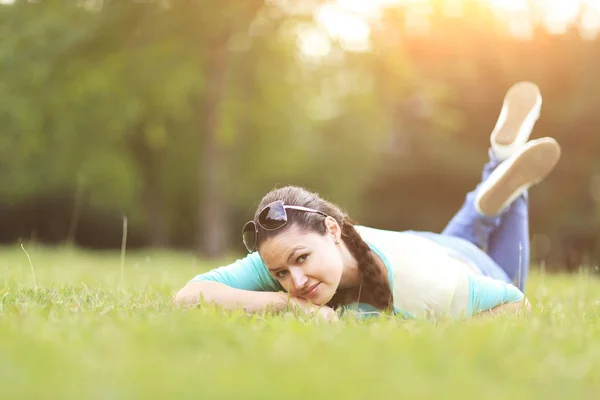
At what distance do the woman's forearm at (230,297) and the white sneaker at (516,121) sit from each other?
2.48 metres

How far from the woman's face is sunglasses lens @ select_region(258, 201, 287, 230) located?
49 millimetres

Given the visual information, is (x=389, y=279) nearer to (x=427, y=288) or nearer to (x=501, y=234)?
(x=427, y=288)

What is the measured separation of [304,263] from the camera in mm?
3373

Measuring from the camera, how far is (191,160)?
838 inches

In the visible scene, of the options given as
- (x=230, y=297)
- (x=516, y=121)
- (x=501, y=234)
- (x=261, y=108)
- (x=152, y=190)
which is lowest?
(x=152, y=190)

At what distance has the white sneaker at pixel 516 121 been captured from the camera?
533 cm

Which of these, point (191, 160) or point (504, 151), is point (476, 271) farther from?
point (191, 160)

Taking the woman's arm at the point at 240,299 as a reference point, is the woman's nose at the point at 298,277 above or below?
above

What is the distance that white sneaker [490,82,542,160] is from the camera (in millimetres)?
5328

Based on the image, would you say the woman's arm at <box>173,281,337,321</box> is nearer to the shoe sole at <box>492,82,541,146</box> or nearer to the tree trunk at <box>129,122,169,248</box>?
the shoe sole at <box>492,82,541,146</box>

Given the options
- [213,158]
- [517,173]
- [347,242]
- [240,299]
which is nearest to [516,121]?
[517,173]

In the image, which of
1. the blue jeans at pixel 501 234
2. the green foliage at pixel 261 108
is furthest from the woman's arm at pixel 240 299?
the green foliage at pixel 261 108

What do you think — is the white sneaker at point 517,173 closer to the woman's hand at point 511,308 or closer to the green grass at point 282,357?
the woman's hand at point 511,308

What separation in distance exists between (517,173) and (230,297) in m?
2.19
